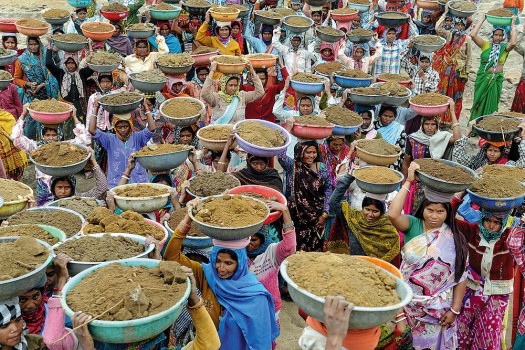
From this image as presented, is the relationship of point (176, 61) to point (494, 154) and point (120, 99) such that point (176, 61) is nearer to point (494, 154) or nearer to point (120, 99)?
point (120, 99)

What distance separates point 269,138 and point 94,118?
7.03 feet

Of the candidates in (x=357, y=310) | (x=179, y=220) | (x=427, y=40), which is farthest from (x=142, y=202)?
(x=427, y=40)

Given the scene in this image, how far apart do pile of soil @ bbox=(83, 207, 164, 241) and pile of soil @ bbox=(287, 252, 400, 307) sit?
1334mm

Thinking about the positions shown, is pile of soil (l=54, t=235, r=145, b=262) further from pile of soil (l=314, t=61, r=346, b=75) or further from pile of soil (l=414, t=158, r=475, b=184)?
pile of soil (l=314, t=61, r=346, b=75)

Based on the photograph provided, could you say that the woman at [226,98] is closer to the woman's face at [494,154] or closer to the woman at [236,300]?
the woman's face at [494,154]

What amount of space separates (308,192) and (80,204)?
7.60ft

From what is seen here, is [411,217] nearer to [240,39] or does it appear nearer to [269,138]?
[269,138]

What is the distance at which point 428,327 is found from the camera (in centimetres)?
494

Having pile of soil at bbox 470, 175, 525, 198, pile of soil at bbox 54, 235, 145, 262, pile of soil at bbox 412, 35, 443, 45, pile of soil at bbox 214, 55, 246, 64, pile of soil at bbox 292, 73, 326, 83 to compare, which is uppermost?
pile of soil at bbox 54, 235, 145, 262

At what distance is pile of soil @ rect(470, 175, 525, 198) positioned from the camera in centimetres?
481

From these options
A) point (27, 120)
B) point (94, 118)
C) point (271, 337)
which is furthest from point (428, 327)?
point (27, 120)

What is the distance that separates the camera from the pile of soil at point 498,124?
6371 millimetres

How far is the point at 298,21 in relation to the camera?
1013 cm

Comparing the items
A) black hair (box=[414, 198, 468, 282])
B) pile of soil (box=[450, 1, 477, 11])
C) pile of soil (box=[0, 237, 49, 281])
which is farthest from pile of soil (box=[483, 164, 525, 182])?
pile of soil (box=[450, 1, 477, 11])
